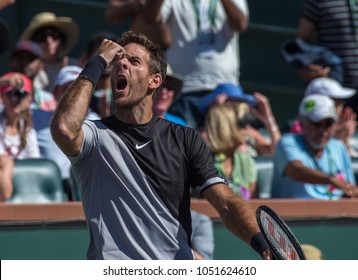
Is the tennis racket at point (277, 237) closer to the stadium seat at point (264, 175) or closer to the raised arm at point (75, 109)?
the raised arm at point (75, 109)

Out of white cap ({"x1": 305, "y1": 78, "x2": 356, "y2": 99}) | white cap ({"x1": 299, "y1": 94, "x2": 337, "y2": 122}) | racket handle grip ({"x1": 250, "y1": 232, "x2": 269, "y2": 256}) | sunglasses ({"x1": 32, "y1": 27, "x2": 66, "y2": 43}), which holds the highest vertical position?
racket handle grip ({"x1": 250, "y1": 232, "x2": 269, "y2": 256})

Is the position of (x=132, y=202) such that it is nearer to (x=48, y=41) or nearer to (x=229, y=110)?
(x=229, y=110)

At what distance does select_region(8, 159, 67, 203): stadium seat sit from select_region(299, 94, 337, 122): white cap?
1.92m

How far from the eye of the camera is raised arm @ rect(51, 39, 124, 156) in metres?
4.23

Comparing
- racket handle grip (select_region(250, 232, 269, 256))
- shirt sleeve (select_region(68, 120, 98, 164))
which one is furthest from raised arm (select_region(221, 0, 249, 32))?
racket handle grip (select_region(250, 232, 269, 256))

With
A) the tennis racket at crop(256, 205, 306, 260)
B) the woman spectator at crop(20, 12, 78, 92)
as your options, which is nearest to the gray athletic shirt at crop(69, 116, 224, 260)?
the tennis racket at crop(256, 205, 306, 260)

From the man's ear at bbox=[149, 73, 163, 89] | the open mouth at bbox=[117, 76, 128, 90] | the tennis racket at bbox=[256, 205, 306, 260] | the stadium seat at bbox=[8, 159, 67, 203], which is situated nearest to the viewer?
the tennis racket at bbox=[256, 205, 306, 260]

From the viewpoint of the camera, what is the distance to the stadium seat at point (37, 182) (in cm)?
714

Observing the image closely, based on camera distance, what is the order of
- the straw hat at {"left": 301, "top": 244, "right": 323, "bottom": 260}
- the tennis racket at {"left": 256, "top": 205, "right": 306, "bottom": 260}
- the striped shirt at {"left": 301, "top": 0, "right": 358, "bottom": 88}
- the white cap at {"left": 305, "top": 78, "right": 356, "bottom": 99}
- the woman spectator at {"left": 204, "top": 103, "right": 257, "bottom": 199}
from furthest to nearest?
1. the striped shirt at {"left": 301, "top": 0, "right": 358, "bottom": 88}
2. the white cap at {"left": 305, "top": 78, "right": 356, "bottom": 99}
3. the woman spectator at {"left": 204, "top": 103, "right": 257, "bottom": 199}
4. the straw hat at {"left": 301, "top": 244, "right": 323, "bottom": 260}
5. the tennis racket at {"left": 256, "top": 205, "right": 306, "bottom": 260}

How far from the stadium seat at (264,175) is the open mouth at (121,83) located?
3371 mm

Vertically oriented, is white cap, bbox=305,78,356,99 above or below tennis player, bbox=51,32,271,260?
below

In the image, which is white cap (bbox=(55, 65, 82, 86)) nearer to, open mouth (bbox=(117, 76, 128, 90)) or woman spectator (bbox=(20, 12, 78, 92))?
woman spectator (bbox=(20, 12, 78, 92))

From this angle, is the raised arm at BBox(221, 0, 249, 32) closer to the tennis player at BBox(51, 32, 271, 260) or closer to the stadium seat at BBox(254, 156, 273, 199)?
the stadium seat at BBox(254, 156, 273, 199)

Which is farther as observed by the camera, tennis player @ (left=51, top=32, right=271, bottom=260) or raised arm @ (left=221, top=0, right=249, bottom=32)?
raised arm @ (left=221, top=0, right=249, bottom=32)
